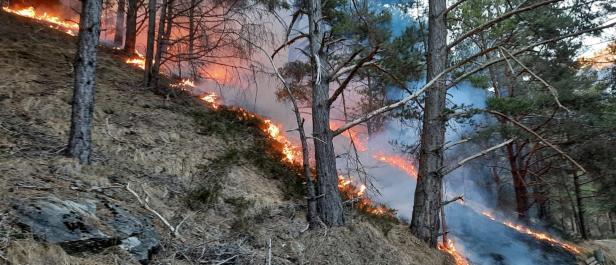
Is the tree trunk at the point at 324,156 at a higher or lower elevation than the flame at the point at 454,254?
higher

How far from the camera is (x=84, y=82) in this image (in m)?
5.67

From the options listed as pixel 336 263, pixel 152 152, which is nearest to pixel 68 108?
pixel 152 152

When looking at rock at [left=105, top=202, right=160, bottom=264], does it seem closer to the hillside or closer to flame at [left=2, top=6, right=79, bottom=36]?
the hillside

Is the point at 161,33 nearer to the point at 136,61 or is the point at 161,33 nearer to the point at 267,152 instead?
the point at 267,152

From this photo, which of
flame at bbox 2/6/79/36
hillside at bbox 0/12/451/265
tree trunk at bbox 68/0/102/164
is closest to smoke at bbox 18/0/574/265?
hillside at bbox 0/12/451/265

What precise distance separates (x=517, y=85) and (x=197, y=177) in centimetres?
1805

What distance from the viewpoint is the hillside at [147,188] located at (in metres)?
4.00

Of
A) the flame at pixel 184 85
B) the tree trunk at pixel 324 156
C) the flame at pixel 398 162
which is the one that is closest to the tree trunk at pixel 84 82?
the tree trunk at pixel 324 156

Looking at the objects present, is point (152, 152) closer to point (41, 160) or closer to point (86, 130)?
point (86, 130)

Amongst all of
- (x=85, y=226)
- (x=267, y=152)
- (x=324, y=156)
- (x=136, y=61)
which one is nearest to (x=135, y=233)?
(x=85, y=226)

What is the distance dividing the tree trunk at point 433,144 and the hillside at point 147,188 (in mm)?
513

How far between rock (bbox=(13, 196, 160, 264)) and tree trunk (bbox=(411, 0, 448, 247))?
17.1 ft

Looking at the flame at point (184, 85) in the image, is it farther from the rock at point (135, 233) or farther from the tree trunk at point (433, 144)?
the rock at point (135, 233)

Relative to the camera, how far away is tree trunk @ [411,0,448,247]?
7.96 metres
